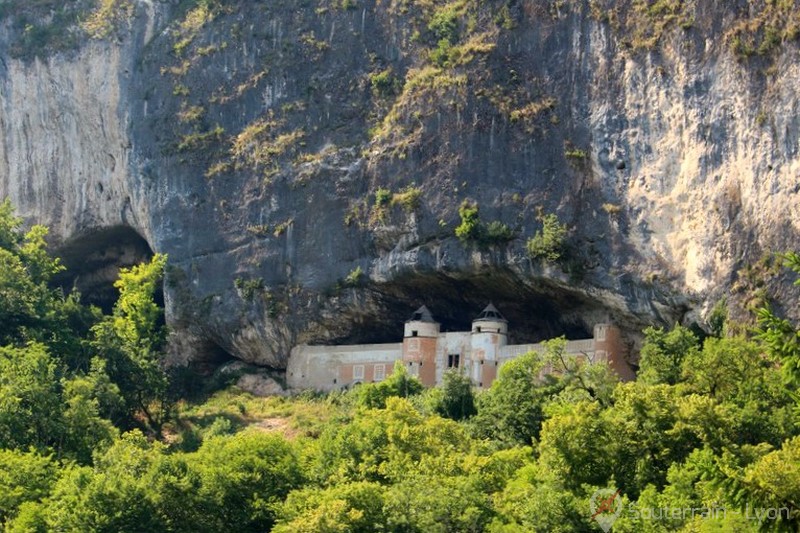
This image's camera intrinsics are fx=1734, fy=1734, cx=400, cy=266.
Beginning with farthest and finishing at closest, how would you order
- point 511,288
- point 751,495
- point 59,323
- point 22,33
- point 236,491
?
point 22,33 < point 59,323 < point 511,288 < point 236,491 < point 751,495

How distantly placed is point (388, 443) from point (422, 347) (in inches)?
453

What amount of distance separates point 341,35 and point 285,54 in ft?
7.74

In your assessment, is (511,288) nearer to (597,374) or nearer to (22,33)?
(597,374)

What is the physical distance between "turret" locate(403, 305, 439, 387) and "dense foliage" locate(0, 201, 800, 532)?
1.51 meters

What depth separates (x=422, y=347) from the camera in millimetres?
58750

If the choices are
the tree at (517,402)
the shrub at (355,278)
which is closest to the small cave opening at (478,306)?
the shrub at (355,278)

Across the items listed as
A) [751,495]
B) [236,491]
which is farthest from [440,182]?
[751,495]

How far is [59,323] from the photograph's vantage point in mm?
61875

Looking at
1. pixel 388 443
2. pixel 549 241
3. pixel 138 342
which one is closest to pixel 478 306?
pixel 549 241

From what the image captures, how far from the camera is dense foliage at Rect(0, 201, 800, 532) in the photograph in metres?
41.2

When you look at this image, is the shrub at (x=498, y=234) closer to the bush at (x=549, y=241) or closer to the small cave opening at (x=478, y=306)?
the bush at (x=549, y=241)

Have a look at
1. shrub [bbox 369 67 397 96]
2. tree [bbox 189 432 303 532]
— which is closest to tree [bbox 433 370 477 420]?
tree [bbox 189 432 303 532]

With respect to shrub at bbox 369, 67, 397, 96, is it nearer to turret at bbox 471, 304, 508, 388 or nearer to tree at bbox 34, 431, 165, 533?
turret at bbox 471, 304, 508, 388

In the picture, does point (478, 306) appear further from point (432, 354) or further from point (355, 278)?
point (355, 278)
